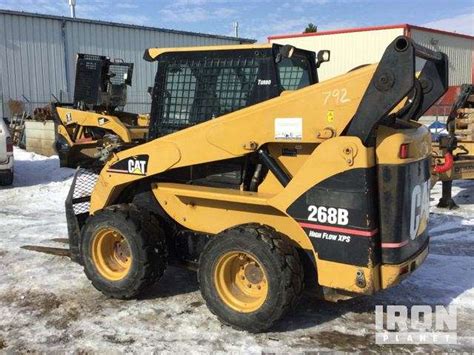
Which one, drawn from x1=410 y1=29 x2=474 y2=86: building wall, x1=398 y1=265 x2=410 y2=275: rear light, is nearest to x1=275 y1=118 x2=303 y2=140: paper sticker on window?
x1=398 y1=265 x2=410 y2=275: rear light

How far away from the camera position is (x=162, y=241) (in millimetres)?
4766

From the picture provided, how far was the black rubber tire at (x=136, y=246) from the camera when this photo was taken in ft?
15.3

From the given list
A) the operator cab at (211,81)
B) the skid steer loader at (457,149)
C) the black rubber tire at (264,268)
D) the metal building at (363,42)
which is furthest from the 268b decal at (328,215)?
the metal building at (363,42)

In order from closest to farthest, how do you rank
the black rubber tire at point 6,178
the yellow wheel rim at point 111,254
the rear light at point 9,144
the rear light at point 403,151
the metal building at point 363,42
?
1. the rear light at point 403,151
2. the yellow wheel rim at point 111,254
3. the rear light at point 9,144
4. the black rubber tire at point 6,178
5. the metal building at point 363,42

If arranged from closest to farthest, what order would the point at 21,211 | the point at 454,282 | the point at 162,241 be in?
the point at 162,241 → the point at 454,282 → the point at 21,211

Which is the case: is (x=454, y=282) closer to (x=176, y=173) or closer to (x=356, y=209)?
(x=356, y=209)

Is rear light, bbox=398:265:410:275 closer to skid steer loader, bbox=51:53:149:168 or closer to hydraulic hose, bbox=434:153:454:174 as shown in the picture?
hydraulic hose, bbox=434:153:454:174

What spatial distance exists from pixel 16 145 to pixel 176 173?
1399 centimetres

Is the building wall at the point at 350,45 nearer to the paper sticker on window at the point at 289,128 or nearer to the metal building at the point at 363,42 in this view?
the metal building at the point at 363,42

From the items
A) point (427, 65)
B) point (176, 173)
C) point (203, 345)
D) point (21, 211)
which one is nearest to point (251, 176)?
point (176, 173)

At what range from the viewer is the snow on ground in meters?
4.02

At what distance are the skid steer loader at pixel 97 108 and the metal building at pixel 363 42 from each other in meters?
17.6

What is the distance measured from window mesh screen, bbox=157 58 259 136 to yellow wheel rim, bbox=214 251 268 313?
1266mm

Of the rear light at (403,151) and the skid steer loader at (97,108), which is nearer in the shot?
the rear light at (403,151)
